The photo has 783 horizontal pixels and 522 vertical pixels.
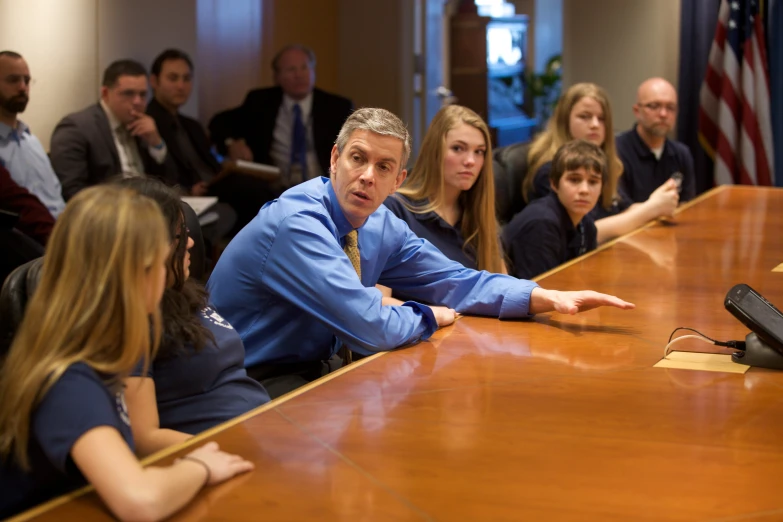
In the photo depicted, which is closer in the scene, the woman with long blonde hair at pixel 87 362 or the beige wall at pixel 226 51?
the woman with long blonde hair at pixel 87 362

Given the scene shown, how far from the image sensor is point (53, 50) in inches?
200

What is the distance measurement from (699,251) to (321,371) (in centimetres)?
165

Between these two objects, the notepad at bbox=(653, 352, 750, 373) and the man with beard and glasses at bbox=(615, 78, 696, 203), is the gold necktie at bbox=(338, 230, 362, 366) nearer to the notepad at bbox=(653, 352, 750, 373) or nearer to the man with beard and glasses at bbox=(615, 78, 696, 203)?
the notepad at bbox=(653, 352, 750, 373)

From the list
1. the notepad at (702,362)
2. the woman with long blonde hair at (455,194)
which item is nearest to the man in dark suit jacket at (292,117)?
the woman with long blonde hair at (455,194)

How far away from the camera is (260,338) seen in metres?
2.46

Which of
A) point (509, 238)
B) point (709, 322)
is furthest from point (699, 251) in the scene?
point (709, 322)

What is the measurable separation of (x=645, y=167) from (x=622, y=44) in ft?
6.02

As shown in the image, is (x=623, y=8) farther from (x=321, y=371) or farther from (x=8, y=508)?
(x=8, y=508)

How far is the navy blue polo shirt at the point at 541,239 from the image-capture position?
140 inches

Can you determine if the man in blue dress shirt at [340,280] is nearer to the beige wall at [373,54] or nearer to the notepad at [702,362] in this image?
the notepad at [702,362]

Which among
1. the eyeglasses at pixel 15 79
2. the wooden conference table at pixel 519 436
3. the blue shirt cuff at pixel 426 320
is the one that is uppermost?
the eyeglasses at pixel 15 79

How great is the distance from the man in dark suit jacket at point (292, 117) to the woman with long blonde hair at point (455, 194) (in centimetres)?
353

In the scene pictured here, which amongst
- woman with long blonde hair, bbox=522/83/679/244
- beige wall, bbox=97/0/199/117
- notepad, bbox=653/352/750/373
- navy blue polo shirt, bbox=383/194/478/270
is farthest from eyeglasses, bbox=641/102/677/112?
notepad, bbox=653/352/750/373

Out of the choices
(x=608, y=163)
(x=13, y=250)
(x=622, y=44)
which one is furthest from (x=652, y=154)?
(x=13, y=250)
